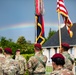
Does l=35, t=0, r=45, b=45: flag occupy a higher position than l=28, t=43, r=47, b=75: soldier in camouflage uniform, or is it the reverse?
l=35, t=0, r=45, b=45: flag

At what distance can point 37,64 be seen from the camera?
477 inches

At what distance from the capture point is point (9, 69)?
36.3 feet

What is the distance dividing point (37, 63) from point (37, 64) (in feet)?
0.12

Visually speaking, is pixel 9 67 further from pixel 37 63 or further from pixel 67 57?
pixel 67 57

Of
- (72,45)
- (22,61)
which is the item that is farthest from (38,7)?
(22,61)

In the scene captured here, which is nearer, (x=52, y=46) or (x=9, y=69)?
(x=9, y=69)

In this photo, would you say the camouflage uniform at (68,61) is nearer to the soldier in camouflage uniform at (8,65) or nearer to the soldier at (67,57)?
the soldier at (67,57)

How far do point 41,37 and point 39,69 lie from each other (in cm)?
3891

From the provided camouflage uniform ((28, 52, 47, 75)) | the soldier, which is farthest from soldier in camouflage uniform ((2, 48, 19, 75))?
the soldier

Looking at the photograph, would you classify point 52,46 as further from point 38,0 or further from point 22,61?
point 22,61

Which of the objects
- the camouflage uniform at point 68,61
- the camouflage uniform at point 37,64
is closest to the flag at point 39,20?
the camouflage uniform at point 37,64

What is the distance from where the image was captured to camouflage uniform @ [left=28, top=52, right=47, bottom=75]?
12.0 metres

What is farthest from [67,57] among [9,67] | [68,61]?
[9,67]

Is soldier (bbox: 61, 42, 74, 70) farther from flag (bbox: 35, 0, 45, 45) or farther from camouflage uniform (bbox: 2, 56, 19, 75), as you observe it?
flag (bbox: 35, 0, 45, 45)
